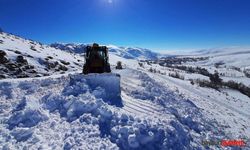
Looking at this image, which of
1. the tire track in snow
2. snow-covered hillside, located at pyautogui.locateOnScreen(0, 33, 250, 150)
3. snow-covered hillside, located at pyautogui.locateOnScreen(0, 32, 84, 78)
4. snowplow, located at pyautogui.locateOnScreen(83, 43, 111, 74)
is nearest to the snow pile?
snow-covered hillside, located at pyautogui.locateOnScreen(0, 33, 250, 150)

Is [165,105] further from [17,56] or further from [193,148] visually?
[17,56]

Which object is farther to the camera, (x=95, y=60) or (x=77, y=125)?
(x=95, y=60)

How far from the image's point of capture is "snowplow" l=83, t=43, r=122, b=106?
17750mm

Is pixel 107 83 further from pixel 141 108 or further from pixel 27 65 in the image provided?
pixel 27 65

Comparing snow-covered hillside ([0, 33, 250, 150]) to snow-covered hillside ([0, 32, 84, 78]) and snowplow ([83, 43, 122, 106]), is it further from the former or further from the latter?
snow-covered hillside ([0, 32, 84, 78])

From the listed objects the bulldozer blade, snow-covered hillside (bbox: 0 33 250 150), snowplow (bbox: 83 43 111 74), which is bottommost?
snow-covered hillside (bbox: 0 33 250 150)

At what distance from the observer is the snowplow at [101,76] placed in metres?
17.8

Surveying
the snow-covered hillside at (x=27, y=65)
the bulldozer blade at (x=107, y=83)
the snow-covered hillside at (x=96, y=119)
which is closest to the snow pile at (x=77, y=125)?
the snow-covered hillside at (x=96, y=119)

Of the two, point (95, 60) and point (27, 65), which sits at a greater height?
point (95, 60)

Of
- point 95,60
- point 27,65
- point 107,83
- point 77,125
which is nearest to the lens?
point 77,125

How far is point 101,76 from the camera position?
1905cm

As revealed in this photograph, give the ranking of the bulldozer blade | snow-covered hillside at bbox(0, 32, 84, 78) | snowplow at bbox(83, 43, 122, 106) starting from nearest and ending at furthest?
1. snowplow at bbox(83, 43, 122, 106)
2. the bulldozer blade
3. snow-covered hillside at bbox(0, 32, 84, 78)

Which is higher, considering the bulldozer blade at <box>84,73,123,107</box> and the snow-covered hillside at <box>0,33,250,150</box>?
the bulldozer blade at <box>84,73,123,107</box>

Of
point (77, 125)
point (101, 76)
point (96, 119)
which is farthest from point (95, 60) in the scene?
point (77, 125)
